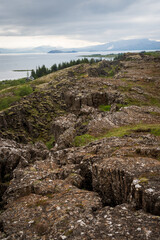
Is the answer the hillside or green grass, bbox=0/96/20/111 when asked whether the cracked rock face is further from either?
green grass, bbox=0/96/20/111

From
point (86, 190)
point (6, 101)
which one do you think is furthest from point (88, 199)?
point (6, 101)

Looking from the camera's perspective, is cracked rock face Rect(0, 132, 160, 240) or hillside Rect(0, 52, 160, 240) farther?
hillside Rect(0, 52, 160, 240)

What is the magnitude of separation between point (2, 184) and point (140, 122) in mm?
23304

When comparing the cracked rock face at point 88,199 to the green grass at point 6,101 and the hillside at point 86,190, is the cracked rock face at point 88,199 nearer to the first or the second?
the hillside at point 86,190

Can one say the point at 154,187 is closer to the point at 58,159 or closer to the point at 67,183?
the point at 67,183

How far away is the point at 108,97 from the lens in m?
47.7

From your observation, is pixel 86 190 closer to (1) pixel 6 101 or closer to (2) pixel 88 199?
(2) pixel 88 199

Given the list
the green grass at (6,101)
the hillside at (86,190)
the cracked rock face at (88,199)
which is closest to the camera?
the cracked rock face at (88,199)

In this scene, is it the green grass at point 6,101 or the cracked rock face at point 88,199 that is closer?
the cracked rock face at point 88,199

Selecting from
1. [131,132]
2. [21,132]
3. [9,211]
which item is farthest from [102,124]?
[21,132]

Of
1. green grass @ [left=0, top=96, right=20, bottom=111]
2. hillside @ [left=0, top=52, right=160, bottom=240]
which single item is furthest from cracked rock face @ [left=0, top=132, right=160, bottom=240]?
green grass @ [left=0, top=96, right=20, bottom=111]

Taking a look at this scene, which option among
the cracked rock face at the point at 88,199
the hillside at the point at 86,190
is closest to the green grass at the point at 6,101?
the hillside at the point at 86,190

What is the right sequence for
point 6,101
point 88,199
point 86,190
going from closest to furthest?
1. point 88,199
2. point 86,190
3. point 6,101

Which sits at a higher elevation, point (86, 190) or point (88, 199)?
point (88, 199)
